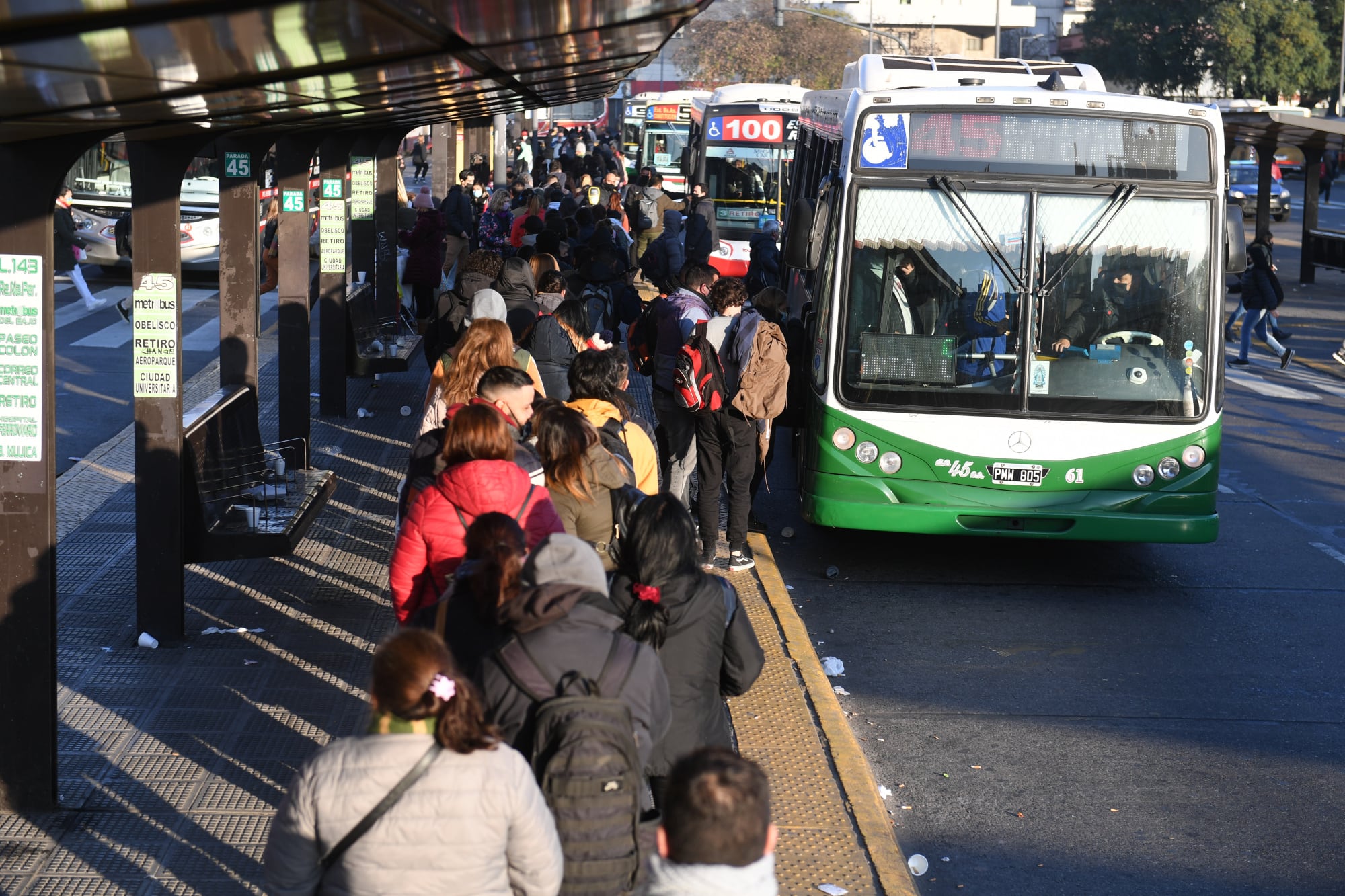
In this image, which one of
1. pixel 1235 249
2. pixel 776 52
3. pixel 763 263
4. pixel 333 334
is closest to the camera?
pixel 1235 249

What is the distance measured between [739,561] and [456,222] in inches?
473

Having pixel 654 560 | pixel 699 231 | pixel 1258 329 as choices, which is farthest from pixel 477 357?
pixel 1258 329

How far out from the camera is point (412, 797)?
3.27m

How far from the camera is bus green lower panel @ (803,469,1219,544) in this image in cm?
940

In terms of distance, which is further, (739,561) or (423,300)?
(423,300)

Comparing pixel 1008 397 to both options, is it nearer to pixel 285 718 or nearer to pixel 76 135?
pixel 285 718

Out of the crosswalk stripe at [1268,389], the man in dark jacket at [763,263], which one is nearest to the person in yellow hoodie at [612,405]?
the man in dark jacket at [763,263]

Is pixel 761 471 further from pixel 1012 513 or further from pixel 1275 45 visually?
pixel 1275 45

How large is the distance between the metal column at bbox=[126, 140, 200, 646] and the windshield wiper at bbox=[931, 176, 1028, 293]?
4.44 metres

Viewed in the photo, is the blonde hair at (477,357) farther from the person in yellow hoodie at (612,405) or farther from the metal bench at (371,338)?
the metal bench at (371,338)

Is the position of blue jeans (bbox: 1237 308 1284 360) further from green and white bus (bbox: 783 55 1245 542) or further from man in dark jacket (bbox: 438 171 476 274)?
green and white bus (bbox: 783 55 1245 542)

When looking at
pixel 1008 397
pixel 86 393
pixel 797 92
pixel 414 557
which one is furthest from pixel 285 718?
pixel 797 92

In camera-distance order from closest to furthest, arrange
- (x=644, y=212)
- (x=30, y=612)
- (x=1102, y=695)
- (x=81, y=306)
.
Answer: (x=30, y=612), (x=1102, y=695), (x=81, y=306), (x=644, y=212)

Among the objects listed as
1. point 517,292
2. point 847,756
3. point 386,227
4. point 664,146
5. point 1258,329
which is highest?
point 664,146
